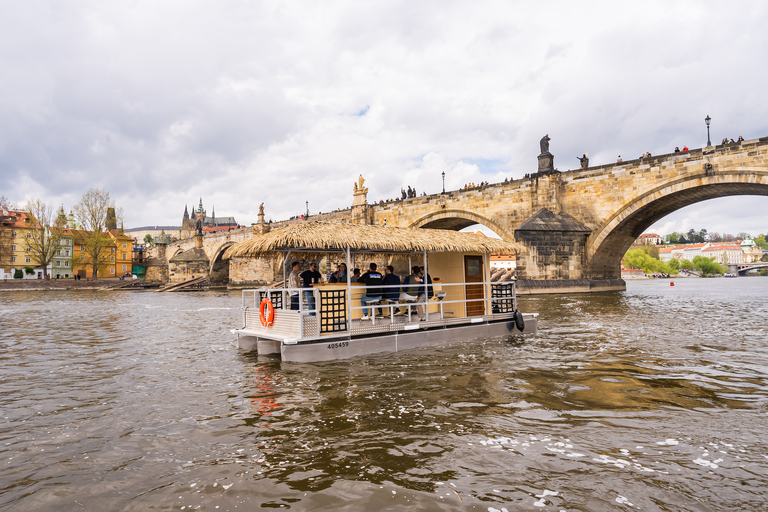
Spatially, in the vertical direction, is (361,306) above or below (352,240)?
below

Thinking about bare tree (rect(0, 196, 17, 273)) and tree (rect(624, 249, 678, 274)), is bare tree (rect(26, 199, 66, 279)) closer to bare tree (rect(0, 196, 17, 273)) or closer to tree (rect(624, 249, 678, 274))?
bare tree (rect(0, 196, 17, 273))

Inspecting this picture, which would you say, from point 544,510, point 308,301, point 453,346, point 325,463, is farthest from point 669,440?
point 308,301

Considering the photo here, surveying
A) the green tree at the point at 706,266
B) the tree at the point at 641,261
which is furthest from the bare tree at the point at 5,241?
the green tree at the point at 706,266

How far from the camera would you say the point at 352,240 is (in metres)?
8.26

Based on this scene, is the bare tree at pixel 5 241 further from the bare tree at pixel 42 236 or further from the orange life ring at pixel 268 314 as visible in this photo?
the orange life ring at pixel 268 314

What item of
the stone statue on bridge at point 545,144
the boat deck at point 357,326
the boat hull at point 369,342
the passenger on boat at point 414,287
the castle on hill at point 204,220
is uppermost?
the castle on hill at point 204,220

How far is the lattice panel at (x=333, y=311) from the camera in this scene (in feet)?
26.5

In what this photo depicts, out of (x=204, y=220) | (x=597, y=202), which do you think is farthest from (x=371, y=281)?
(x=204, y=220)

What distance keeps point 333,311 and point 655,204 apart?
21707 millimetres

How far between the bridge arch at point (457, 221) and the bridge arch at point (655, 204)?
534cm

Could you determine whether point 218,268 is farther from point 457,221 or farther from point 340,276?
point 340,276

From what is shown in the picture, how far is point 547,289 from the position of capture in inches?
998

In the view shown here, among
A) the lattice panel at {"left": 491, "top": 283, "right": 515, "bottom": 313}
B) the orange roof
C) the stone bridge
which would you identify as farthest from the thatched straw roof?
the orange roof

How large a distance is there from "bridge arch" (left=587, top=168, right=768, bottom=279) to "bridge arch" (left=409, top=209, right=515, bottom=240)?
17.5 feet
